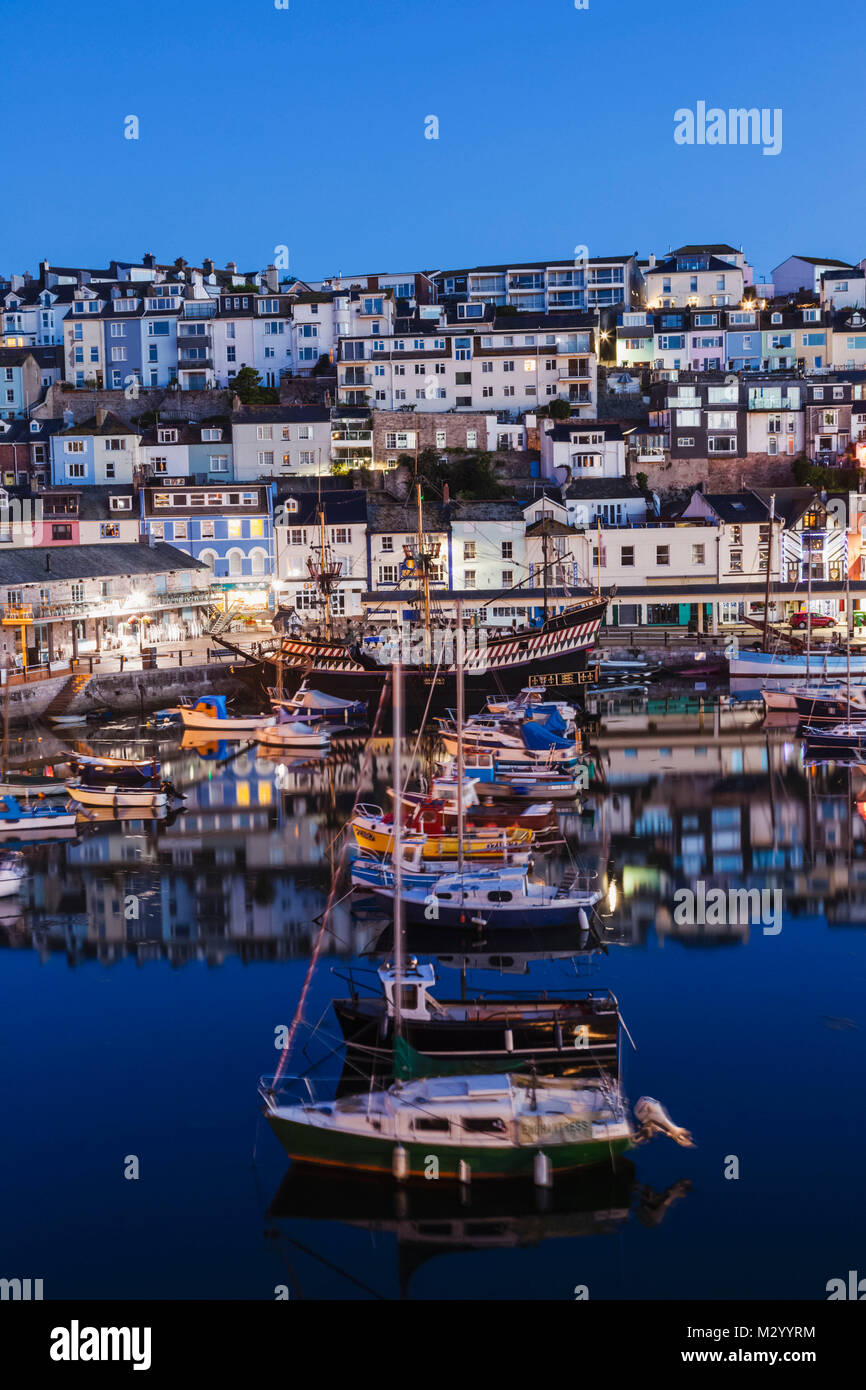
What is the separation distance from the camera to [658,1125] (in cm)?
1508

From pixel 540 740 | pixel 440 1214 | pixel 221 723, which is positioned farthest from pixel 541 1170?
pixel 221 723

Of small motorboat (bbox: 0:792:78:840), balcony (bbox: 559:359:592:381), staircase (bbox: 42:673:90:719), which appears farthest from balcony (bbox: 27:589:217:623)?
balcony (bbox: 559:359:592:381)

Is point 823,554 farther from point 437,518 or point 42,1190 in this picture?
point 42,1190

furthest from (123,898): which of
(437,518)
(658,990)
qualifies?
(437,518)

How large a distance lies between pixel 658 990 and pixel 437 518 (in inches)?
1715

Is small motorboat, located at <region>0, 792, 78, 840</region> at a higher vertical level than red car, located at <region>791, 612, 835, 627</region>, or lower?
lower

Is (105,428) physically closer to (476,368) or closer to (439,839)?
(476,368)

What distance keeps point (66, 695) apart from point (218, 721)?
569 cm

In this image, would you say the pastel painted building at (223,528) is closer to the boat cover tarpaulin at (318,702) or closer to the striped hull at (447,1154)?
the boat cover tarpaulin at (318,702)

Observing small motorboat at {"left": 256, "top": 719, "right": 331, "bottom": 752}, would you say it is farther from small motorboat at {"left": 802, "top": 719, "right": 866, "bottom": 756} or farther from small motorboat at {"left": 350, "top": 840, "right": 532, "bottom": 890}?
small motorboat at {"left": 350, "top": 840, "right": 532, "bottom": 890}

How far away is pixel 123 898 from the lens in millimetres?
24297

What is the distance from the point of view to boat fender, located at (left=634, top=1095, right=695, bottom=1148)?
49.2ft

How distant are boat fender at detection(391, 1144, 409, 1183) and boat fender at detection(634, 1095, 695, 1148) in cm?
278
